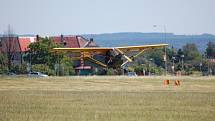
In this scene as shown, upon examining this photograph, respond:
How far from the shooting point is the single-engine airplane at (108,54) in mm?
91006

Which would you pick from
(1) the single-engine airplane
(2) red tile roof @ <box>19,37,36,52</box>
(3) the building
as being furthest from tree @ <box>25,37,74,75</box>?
(2) red tile roof @ <box>19,37,36,52</box>

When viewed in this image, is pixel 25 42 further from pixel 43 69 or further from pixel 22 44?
pixel 43 69

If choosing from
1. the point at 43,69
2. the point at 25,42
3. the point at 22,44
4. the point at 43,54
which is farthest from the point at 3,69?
the point at 25,42

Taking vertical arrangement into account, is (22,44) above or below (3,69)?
above

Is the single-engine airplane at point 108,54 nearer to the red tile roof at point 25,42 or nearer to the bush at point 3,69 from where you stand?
the bush at point 3,69

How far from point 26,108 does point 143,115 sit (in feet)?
16.9

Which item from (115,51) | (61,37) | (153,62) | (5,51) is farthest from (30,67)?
(153,62)

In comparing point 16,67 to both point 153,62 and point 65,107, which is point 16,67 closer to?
point 153,62

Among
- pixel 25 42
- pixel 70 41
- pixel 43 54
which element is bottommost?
pixel 43 54

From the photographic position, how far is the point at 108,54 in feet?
303

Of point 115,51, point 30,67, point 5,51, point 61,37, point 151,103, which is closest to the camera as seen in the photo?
point 151,103

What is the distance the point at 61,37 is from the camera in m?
152

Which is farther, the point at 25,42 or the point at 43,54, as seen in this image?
the point at 25,42

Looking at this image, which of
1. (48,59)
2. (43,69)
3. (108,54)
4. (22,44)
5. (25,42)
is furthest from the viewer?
(25,42)
